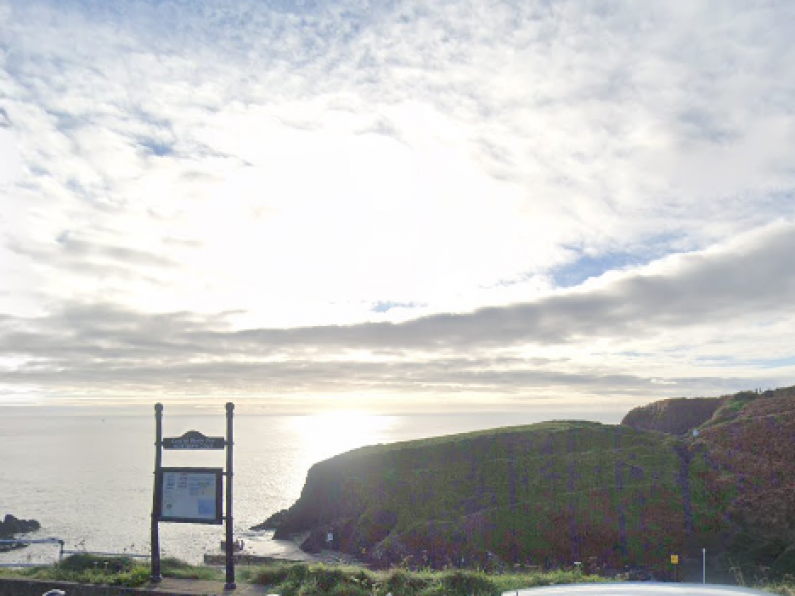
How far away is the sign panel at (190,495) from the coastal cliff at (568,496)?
28232mm

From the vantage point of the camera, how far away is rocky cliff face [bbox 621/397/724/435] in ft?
236

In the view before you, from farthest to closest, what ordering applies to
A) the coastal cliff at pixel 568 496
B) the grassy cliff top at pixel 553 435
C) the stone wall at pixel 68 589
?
A: the grassy cliff top at pixel 553 435 < the coastal cliff at pixel 568 496 < the stone wall at pixel 68 589

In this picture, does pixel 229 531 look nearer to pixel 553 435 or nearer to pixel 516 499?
pixel 516 499

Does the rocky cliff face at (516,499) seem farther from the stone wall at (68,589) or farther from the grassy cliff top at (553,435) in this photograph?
the stone wall at (68,589)

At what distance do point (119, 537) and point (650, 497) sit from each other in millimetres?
47827

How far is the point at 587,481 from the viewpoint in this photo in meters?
49.0

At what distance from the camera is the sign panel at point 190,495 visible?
51.5ft

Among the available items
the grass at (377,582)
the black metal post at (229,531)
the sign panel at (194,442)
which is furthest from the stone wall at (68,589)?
the sign panel at (194,442)

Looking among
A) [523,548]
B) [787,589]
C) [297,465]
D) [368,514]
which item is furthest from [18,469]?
[787,589]

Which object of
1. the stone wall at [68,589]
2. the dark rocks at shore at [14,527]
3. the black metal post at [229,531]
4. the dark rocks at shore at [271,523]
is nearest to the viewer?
the stone wall at [68,589]

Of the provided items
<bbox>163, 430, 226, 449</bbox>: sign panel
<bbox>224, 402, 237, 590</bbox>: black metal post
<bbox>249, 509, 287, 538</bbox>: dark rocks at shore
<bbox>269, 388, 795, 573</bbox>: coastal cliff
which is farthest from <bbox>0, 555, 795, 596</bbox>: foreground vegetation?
<bbox>249, 509, 287, 538</bbox>: dark rocks at shore

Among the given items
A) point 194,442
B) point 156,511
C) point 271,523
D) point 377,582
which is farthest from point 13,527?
point 377,582

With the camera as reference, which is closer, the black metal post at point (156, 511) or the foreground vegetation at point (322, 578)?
the foreground vegetation at point (322, 578)

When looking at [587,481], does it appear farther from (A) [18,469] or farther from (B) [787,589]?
(A) [18,469]
